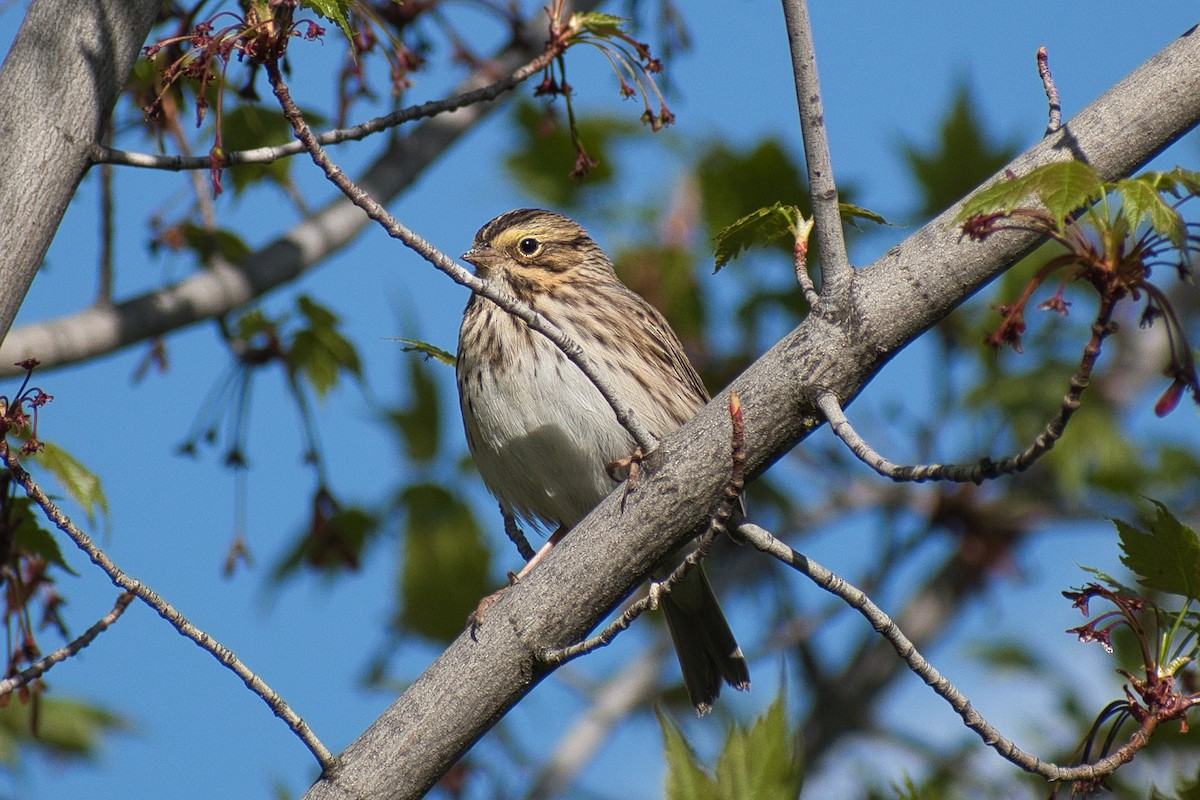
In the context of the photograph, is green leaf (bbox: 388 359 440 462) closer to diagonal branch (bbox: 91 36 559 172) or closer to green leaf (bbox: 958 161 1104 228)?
diagonal branch (bbox: 91 36 559 172)

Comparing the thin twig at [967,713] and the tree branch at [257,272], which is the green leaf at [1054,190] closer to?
the thin twig at [967,713]

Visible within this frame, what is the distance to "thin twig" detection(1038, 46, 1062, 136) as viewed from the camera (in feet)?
11.4

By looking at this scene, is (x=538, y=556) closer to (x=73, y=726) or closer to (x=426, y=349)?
(x=426, y=349)

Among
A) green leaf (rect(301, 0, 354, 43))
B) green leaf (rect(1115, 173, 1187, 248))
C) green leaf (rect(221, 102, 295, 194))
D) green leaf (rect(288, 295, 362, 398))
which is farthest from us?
green leaf (rect(288, 295, 362, 398))

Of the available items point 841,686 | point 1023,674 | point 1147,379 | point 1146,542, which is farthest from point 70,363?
point 1147,379

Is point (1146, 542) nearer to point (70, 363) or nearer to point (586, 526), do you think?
point (586, 526)

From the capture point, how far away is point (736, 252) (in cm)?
385

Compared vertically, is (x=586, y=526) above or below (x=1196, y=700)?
above

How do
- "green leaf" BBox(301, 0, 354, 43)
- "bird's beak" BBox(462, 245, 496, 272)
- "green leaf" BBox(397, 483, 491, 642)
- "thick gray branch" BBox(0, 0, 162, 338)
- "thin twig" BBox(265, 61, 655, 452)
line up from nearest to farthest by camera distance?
"thin twig" BBox(265, 61, 655, 452) < "green leaf" BBox(301, 0, 354, 43) < "thick gray branch" BBox(0, 0, 162, 338) < "bird's beak" BBox(462, 245, 496, 272) < "green leaf" BBox(397, 483, 491, 642)

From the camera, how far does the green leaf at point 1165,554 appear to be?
3541 mm

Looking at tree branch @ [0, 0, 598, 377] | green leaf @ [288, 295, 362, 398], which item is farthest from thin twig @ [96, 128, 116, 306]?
green leaf @ [288, 295, 362, 398]

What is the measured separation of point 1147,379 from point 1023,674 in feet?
6.94

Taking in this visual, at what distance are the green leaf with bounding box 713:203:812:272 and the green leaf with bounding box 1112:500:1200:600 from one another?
1129 millimetres

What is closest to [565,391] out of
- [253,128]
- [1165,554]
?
[253,128]
